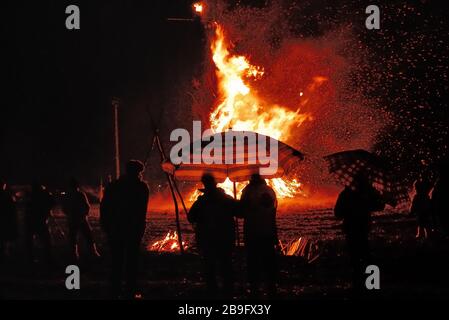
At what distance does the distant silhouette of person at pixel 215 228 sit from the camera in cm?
738

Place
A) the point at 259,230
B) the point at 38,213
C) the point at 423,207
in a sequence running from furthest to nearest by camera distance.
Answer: the point at 423,207, the point at 38,213, the point at 259,230

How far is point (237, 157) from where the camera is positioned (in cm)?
979

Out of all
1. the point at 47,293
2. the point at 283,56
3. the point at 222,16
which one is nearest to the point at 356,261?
the point at 47,293

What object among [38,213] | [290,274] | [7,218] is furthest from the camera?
[38,213]

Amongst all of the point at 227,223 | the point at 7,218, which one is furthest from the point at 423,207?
the point at 7,218

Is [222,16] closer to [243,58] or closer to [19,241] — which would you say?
[243,58]

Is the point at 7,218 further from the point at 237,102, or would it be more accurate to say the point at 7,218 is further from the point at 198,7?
the point at 198,7

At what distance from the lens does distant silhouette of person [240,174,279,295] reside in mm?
7484

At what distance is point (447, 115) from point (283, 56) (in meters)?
14.9

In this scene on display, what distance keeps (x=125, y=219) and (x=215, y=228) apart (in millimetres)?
1251

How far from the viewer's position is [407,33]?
24.6m

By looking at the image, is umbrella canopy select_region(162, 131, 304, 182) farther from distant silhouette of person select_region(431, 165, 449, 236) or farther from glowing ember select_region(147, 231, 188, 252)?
glowing ember select_region(147, 231, 188, 252)

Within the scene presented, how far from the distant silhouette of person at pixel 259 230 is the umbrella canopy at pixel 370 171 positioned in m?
1.25

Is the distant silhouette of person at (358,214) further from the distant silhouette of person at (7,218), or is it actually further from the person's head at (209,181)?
the distant silhouette of person at (7,218)
